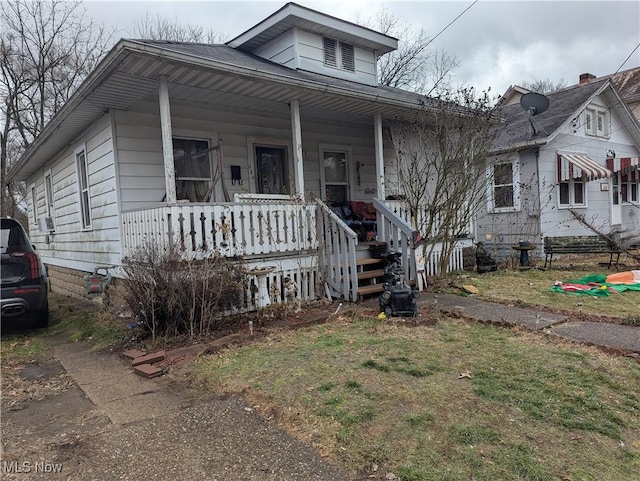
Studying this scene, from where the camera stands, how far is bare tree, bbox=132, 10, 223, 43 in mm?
23297

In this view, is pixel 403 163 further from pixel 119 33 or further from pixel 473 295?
Result: pixel 119 33

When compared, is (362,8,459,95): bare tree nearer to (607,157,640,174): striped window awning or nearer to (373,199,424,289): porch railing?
(607,157,640,174): striped window awning

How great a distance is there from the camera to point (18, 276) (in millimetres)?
5578

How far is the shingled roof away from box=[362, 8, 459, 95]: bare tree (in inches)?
389

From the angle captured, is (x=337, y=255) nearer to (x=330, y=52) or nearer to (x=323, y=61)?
(x=323, y=61)

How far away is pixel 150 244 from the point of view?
5.16m

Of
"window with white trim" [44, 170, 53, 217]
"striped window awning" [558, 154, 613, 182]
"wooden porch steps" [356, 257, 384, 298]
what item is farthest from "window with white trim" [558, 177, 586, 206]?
"window with white trim" [44, 170, 53, 217]

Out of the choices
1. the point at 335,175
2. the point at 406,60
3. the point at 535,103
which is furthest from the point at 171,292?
the point at 406,60

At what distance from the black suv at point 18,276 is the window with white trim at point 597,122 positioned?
49.8 feet

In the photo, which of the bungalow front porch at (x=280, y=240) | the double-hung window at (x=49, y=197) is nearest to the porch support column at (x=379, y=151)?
the bungalow front porch at (x=280, y=240)

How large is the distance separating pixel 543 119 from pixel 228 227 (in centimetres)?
1117

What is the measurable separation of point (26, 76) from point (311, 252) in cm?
2019

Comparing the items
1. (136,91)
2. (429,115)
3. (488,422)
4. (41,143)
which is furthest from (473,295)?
(41,143)

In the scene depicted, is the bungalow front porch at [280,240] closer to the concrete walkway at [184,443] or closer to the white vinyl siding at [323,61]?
the concrete walkway at [184,443]
